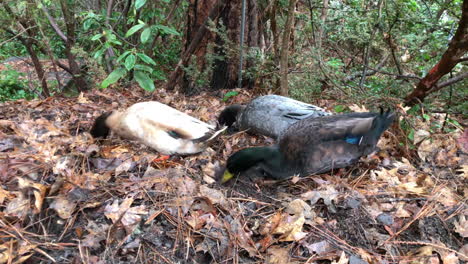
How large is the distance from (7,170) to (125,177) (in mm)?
763

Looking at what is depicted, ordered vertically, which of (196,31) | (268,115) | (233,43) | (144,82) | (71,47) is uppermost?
(196,31)

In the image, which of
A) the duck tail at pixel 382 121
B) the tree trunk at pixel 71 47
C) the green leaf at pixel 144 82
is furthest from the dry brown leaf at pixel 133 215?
the tree trunk at pixel 71 47

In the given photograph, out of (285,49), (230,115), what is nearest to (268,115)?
(230,115)

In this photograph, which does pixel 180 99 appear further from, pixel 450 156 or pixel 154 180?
pixel 450 156

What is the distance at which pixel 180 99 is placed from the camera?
436cm

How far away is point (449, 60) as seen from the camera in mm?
2629

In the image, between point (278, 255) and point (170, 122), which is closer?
point (278, 255)

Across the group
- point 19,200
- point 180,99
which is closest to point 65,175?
point 19,200

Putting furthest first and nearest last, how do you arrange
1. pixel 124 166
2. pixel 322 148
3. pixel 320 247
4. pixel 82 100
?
pixel 82 100 → pixel 322 148 → pixel 124 166 → pixel 320 247

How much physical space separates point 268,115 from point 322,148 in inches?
36.6

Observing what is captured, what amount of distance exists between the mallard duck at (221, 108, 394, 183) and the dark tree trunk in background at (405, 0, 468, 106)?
52 centimetres

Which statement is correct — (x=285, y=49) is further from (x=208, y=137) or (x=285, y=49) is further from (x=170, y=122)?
(x=170, y=122)

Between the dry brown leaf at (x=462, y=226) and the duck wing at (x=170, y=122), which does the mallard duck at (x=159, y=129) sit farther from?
the dry brown leaf at (x=462, y=226)

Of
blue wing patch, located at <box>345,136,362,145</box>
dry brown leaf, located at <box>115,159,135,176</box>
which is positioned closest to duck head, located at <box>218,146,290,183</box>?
blue wing patch, located at <box>345,136,362,145</box>
